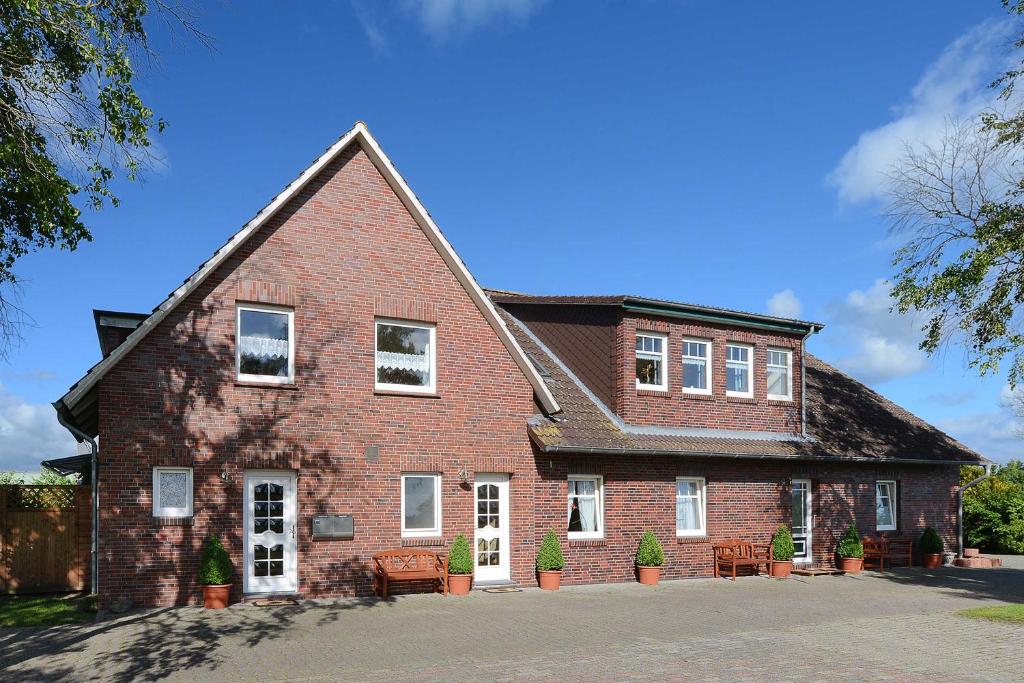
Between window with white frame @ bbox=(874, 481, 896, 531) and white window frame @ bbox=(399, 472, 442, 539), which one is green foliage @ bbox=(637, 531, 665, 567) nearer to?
white window frame @ bbox=(399, 472, 442, 539)

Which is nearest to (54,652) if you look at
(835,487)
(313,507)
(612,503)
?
(313,507)

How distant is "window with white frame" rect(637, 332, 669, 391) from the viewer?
20.6 meters

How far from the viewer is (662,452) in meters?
19.3

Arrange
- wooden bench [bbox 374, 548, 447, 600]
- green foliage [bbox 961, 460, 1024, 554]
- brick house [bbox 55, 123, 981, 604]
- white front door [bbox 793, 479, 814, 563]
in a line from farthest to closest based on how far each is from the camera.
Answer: green foliage [bbox 961, 460, 1024, 554]
white front door [bbox 793, 479, 814, 563]
wooden bench [bbox 374, 548, 447, 600]
brick house [bbox 55, 123, 981, 604]

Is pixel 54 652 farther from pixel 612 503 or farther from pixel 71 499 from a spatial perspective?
pixel 612 503

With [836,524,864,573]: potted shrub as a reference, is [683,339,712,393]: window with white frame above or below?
Answer: above

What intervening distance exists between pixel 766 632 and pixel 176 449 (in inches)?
380

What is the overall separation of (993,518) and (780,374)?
11406 millimetres

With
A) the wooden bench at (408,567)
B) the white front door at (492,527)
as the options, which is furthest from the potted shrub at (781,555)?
the wooden bench at (408,567)

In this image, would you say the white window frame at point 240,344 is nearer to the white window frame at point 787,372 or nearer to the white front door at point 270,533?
the white front door at point 270,533

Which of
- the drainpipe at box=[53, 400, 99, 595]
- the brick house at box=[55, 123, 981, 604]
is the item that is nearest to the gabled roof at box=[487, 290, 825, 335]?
the brick house at box=[55, 123, 981, 604]

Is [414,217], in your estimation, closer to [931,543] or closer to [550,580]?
[550,580]

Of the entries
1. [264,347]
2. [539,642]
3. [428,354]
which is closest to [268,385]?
[264,347]

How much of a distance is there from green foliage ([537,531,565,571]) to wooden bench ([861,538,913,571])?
9.46m
